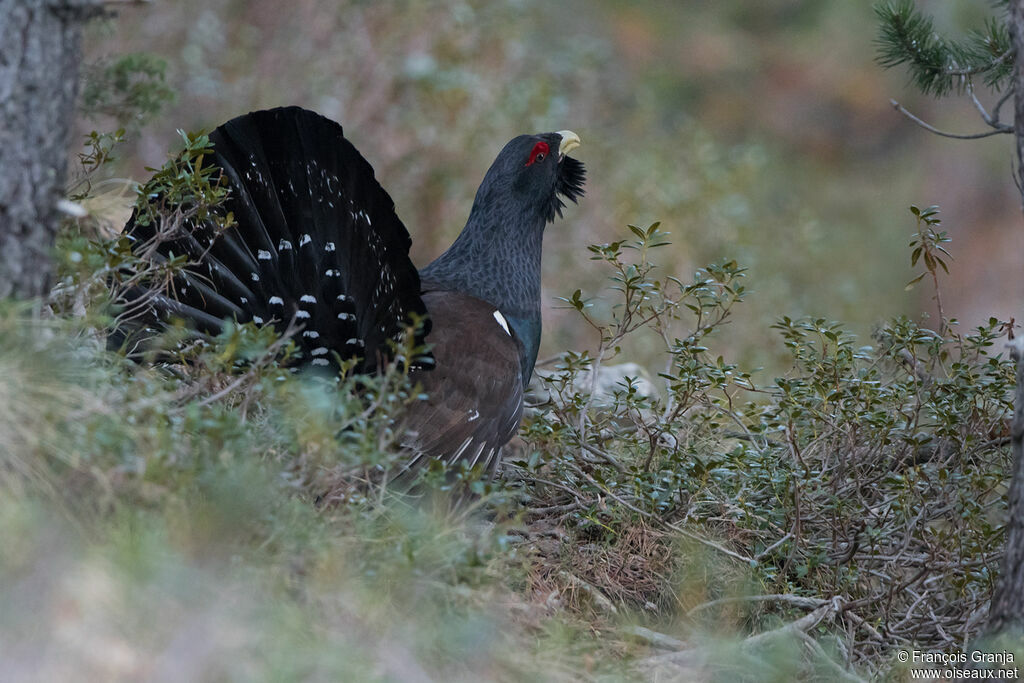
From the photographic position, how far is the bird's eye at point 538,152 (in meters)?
4.33

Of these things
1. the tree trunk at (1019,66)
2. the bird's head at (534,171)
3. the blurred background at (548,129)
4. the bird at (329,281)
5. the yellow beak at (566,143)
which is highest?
the blurred background at (548,129)

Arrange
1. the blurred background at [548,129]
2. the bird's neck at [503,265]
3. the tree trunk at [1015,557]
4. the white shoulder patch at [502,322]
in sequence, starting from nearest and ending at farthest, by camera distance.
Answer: the tree trunk at [1015,557] → the white shoulder patch at [502,322] → the bird's neck at [503,265] → the blurred background at [548,129]

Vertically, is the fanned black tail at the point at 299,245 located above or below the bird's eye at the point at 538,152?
below

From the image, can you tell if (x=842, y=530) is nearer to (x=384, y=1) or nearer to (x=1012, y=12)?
(x=1012, y=12)

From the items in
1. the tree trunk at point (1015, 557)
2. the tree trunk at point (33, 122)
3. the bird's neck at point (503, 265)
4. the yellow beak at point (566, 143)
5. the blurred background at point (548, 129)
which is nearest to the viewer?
the tree trunk at point (33, 122)


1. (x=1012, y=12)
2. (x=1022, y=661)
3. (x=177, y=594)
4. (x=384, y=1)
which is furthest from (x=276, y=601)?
(x=384, y=1)

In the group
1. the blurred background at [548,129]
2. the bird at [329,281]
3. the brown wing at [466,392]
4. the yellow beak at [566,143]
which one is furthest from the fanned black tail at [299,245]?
the blurred background at [548,129]

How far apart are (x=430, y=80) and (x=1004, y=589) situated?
6.42 m

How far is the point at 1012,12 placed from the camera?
2.71m

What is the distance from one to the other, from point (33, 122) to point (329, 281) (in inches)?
44.6

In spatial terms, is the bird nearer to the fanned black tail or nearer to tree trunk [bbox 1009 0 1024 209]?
the fanned black tail

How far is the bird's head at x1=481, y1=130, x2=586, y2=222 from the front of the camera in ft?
14.1

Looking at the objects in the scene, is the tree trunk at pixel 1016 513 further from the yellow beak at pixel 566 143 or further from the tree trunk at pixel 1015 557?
the yellow beak at pixel 566 143

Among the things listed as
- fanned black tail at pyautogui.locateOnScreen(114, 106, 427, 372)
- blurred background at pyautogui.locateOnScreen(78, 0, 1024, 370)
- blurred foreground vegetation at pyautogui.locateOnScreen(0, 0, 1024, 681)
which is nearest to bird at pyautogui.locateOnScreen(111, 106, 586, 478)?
fanned black tail at pyautogui.locateOnScreen(114, 106, 427, 372)
